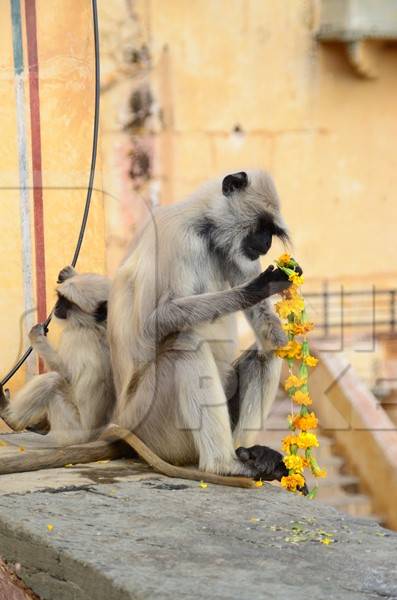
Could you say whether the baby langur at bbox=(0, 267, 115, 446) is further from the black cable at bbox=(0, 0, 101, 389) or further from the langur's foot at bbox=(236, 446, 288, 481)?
the langur's foot at bbox=(236, 446, 288, 481)

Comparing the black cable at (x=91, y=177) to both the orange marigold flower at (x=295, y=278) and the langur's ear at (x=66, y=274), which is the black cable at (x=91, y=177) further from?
the orange marigold flower at (x=295, y=278)

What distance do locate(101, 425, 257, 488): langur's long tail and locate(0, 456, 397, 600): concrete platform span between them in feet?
0.13

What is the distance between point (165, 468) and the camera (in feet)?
12.2

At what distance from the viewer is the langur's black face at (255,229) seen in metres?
3.77

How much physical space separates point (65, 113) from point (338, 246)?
575 centimetres

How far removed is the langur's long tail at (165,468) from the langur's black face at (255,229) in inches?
26.3

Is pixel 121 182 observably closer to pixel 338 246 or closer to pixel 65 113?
pixel 338 246

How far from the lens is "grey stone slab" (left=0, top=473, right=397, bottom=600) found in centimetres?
260

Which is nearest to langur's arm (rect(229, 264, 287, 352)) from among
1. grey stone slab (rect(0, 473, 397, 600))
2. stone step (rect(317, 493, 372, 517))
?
grey stone slab (rect(0, 473, 397, 600))

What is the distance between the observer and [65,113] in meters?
4.80

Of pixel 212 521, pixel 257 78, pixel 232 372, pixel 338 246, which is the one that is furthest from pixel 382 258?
pixel 212 521

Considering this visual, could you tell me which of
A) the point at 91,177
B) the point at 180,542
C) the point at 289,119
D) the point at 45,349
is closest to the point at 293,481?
the point at 180,542

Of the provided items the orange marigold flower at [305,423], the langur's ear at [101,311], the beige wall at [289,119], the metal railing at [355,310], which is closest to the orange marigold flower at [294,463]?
the orange marigold flower at [305,423]

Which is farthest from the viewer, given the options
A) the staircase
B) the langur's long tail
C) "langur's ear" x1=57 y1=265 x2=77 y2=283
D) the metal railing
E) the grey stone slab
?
the metal railing
